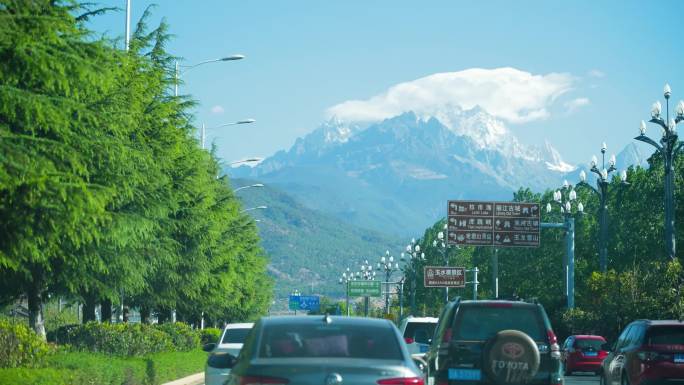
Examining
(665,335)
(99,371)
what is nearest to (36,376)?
(99,371)

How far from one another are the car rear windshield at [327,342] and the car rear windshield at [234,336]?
49.7 ft

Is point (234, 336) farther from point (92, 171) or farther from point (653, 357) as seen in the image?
point (653, 357)

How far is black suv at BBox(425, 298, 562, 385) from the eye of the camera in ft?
52.8

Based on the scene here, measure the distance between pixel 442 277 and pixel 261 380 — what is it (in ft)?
244

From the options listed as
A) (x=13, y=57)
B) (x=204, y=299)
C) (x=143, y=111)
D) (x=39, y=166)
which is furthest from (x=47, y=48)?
(x=204, y=299)

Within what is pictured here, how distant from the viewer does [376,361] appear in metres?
10.6

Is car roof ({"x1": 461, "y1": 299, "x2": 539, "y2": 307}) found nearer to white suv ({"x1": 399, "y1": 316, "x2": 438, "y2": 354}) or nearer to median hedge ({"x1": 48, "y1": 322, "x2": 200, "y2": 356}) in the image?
white suv ({"x1": 399, "y1": 316, "x2": 438, "y2": 354})

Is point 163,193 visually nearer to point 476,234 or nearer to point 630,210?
point 476,234

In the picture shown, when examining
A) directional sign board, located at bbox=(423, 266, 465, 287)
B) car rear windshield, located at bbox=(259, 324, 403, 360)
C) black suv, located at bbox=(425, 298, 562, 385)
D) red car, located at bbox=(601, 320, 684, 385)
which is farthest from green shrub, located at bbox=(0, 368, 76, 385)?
directional sign board, located at bbox=(423, 266, 465, 287)

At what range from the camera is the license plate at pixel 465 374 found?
1720 centimetres

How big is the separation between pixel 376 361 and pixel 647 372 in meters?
11.7

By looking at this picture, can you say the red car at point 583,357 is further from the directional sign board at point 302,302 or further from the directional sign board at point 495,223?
the directional sign board at point 302,302

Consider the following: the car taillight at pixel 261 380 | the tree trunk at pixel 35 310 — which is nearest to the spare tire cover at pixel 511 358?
the car taillight at pixel 261 380

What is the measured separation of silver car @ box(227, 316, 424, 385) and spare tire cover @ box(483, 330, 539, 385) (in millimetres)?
4655
